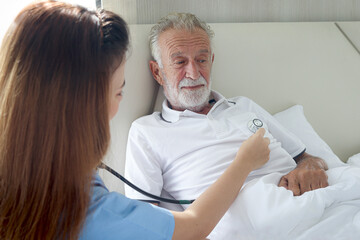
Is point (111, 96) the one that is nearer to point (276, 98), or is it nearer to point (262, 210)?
point (262, 210)

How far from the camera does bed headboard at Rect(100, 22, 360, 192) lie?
5.74 ft

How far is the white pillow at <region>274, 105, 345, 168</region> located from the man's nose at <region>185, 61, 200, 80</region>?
1.50 feet

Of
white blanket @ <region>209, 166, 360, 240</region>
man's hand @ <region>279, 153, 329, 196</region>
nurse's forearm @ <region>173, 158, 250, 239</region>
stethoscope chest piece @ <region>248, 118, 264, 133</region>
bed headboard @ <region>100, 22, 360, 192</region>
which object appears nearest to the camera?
nurse's forearm @ <region>173, 158, 250, 239</region>

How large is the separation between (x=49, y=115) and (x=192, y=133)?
784mm

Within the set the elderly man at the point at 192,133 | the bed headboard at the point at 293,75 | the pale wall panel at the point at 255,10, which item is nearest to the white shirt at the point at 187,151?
the elderly man at the point at 192,133

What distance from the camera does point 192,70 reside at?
1.48 m

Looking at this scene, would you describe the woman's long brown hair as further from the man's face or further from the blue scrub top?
the man's face

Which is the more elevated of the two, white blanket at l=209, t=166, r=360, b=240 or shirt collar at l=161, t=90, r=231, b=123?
shirt collar at l=161, t=90, r=231, b=123

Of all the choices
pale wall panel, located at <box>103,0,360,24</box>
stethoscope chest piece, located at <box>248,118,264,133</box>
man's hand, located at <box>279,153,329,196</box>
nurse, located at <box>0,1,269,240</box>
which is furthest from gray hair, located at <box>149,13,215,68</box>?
nurse, located at <box>0,1,269,240</box>

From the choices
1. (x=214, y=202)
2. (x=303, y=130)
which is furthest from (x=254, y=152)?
(x=303, y=130)

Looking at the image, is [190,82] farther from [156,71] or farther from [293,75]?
[293,75]

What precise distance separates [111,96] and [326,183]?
84 centimetres

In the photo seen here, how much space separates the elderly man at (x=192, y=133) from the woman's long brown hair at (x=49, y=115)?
59 centimetres

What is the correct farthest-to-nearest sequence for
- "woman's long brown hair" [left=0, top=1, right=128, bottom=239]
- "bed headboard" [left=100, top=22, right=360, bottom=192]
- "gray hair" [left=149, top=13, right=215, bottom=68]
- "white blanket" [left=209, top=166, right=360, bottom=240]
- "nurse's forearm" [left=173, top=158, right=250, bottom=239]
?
"bed headboard" [left=100, top=22, right=360, bottom=192], "gray hair" [left=149, top=13, right=215, bottom=68], "white blanket" [left=209, top=166, right=360, bottom=240], "nurse's forearm" [left=173, top=158, right=250, bottom=239], "woman's long brown hair" [left=0, top=1, right=128, bottom=239]
